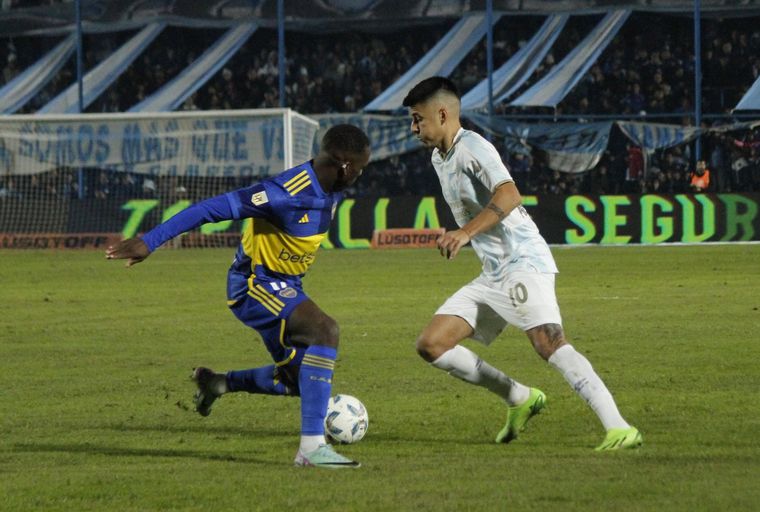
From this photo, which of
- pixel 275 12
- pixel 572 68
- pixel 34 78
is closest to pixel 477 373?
pixel 572 68

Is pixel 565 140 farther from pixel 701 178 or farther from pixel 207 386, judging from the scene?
pixel 207 386

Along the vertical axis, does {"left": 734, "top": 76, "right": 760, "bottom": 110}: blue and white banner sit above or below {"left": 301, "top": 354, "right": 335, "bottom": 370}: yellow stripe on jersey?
above

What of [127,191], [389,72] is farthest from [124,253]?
[389,72]

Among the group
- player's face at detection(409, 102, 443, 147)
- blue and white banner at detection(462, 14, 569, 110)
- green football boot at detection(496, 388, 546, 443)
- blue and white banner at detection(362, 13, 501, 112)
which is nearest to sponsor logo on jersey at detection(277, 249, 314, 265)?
player's face at detection(409, 102, 443, 147)

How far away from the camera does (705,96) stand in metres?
35.2

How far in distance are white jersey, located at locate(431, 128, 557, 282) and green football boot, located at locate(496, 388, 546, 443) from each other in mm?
704

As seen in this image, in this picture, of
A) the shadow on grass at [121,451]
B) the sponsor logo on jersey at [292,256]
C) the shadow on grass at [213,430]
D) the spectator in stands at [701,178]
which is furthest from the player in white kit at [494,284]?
the spectator in stands at [701,178]

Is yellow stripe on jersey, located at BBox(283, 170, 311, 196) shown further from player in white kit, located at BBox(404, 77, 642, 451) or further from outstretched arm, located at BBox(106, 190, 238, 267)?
player in white kit, located at BBox(404, 77, 642, 451)

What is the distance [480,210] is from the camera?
8.12m

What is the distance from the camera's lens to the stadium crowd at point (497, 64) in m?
30.1

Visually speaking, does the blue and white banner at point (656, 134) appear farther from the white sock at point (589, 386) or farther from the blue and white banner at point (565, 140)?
the white sock at point (589, 386)

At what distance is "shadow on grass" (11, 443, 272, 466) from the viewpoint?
786cm

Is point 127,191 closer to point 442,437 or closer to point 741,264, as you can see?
point 741,264

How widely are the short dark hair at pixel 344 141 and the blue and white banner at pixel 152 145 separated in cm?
2225
